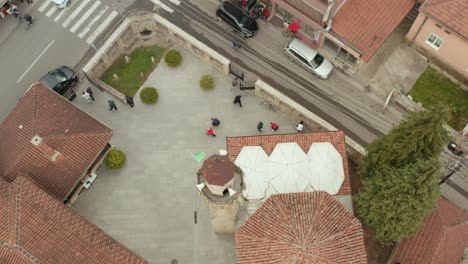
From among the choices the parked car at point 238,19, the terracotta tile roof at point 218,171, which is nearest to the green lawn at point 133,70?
the parked car at point 238,19

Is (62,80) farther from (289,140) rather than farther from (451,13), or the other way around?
(451,13)

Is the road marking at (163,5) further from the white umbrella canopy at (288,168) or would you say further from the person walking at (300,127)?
the white umbrella canopy at (288,168)

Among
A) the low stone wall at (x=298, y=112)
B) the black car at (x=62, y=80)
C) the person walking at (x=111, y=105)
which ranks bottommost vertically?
the black car at (x=62, y=80)

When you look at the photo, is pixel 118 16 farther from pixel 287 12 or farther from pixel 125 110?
pixel 287 12

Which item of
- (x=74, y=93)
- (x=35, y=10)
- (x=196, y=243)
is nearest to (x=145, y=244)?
(x=196, y=243)

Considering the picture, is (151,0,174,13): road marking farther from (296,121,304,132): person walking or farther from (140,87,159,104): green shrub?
(296,121,304,132): person walking

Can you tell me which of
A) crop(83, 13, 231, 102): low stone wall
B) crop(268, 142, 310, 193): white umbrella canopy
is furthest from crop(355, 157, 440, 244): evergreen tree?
crop(83, 13, 231, 102): low stone wall
